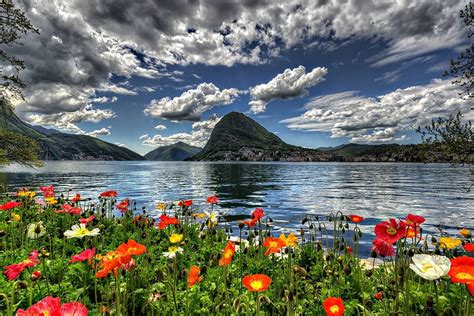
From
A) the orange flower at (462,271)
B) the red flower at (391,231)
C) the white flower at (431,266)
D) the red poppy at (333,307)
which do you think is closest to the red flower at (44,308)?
the red poppy at (333,307)

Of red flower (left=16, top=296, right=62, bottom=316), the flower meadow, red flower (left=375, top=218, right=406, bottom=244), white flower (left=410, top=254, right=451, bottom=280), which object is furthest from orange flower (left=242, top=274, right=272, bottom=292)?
red flower (left=375, top=218, right=406, bottom=244)

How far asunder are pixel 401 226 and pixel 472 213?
82.0ft

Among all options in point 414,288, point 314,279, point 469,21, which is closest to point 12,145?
point 314,279

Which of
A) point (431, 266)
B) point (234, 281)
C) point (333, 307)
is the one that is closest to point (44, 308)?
point (333, 307)

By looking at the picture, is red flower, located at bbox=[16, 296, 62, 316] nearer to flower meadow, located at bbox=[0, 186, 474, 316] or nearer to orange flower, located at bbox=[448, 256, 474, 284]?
flower meadow, located at bbox=[0, 186, 474, 316]

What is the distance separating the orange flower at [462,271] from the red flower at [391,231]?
80 centimetres

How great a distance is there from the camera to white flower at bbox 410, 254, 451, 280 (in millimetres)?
2338

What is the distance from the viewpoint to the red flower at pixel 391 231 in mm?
3262

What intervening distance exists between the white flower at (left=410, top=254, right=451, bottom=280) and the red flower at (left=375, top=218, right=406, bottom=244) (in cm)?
68

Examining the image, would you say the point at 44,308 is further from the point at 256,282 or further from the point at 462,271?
the point at 462,271

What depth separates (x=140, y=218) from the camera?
30.3 ft

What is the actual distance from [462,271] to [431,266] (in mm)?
223

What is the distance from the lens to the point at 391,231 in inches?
131

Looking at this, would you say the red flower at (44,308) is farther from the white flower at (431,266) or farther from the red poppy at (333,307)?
the white flower at (431,266)
